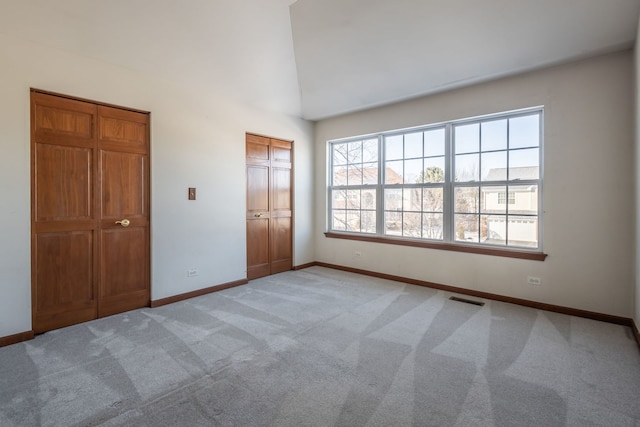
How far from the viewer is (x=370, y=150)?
522 cm

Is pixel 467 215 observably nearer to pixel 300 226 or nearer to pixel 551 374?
pixel 551 374

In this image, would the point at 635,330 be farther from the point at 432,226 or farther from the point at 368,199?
the point at 368,199

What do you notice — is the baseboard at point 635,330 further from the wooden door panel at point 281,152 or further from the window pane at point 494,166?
the wooden door panel at point 281,152

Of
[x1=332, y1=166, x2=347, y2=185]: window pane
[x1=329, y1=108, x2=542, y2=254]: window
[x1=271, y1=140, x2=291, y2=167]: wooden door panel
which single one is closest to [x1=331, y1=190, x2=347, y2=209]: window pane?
[x1=329, y1=108, x2=542, y2=254]: window

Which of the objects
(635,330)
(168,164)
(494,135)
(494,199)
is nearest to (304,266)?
(168,164)

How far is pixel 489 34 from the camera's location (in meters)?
3.12

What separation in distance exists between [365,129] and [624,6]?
10.2ft

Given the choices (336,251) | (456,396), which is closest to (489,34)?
(456,396)

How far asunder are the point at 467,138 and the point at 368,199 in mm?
→ 1759

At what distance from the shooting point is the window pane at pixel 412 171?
182 inches

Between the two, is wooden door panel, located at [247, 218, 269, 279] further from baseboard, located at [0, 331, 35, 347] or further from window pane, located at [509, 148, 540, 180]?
window pane, located at [509, 148, 540, 180]

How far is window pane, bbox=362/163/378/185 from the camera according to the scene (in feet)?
16.9

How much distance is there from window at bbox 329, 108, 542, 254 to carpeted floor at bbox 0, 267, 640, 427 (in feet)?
3.61

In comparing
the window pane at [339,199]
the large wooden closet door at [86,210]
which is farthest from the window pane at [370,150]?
the large wooden closet door at [86,210]
